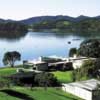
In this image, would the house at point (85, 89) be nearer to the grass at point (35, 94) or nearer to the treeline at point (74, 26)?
the grass at point (35, 94)

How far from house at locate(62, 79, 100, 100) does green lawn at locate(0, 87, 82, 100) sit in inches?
14.9

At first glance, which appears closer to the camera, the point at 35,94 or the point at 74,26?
the point at 35,94

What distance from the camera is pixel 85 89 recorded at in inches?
785

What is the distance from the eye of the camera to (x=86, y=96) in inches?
771

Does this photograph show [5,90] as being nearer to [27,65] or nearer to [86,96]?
[86,96]

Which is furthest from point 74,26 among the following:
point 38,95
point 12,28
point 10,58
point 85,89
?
point 38,95

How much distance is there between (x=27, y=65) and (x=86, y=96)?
19.6 meters

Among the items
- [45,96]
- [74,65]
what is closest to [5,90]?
[45,96]

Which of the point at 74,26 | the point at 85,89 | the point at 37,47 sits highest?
the point at 74,26

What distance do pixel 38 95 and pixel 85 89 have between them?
2.62m

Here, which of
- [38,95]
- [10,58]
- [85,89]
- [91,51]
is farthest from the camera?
[91,51]

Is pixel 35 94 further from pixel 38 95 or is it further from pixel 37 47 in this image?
pixel 37 47

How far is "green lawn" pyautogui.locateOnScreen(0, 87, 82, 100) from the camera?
18.5 m

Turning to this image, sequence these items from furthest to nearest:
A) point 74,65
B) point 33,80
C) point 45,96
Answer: point 74,65 < point 33,80 < point 45,96
